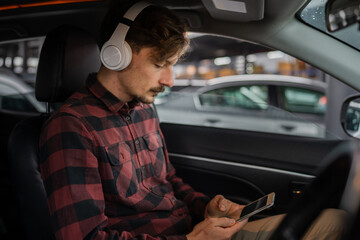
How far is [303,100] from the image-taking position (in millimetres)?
5426

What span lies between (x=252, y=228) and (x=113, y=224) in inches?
24.0

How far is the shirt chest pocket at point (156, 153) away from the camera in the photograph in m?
1.74

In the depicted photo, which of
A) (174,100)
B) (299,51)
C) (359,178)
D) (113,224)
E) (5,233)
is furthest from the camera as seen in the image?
(174,100)

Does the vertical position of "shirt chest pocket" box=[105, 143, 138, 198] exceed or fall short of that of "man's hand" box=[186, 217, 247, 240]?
it exceeds it

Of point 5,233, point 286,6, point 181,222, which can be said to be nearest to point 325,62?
point 286,6

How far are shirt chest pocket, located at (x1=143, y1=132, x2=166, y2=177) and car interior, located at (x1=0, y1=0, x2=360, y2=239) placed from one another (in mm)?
408

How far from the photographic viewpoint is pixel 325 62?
1585mm

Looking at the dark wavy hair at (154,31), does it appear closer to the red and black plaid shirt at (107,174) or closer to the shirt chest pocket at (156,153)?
the red and black plaid shirt at (107,174)

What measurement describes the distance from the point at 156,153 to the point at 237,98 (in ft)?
6.69

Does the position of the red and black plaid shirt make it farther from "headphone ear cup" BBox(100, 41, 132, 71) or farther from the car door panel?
the car door panel

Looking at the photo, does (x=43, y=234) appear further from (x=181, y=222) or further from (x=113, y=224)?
(x=181, y=222)

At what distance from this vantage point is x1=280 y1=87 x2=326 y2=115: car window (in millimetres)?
5117

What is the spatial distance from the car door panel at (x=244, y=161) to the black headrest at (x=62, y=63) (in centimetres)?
88

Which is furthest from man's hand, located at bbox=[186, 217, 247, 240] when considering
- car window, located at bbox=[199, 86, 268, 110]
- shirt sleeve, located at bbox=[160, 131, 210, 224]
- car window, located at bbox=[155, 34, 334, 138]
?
car window, located at bbox=[199, 86, 268, 110]
